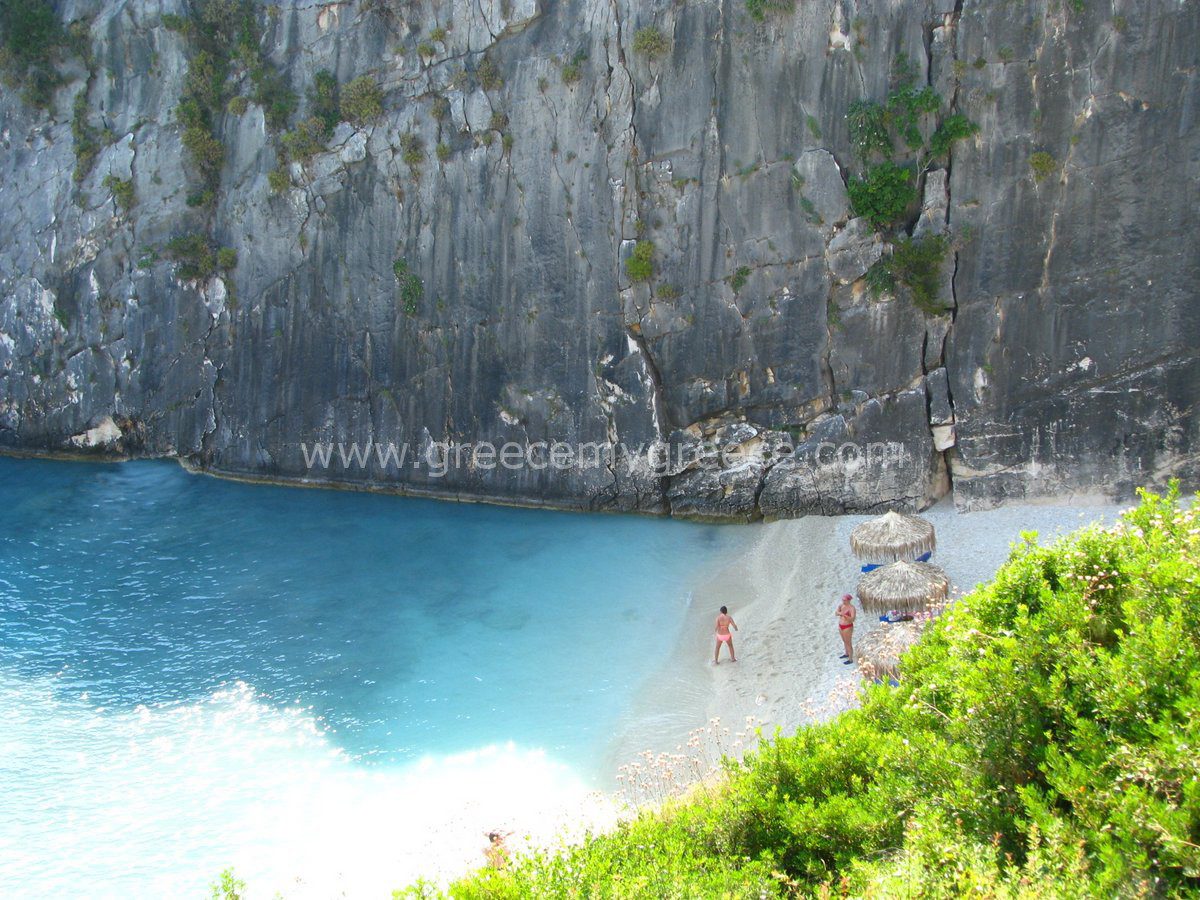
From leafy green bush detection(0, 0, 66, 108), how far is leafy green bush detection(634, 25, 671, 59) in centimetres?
1770

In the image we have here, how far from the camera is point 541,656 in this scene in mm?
14391

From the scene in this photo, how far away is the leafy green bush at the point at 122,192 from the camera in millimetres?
25328

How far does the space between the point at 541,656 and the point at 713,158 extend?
1039 centimetres

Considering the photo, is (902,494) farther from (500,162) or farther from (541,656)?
(500,162)

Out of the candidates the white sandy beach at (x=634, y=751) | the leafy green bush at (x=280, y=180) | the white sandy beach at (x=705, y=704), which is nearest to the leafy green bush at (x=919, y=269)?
the white sandy beach at (x=705, y=704)

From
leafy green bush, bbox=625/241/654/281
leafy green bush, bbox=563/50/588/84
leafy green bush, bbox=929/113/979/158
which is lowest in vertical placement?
leafy green bush, bbox=625/241/654/281

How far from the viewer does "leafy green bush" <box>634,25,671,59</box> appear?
18.6 metres

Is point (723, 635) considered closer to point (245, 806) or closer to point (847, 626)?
point (847, 626)

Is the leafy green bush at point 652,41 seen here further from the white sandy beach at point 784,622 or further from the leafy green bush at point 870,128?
the white sandy beach at point 784,622

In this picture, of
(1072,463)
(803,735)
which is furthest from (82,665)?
(1072,463)

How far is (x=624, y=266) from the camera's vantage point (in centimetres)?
1947

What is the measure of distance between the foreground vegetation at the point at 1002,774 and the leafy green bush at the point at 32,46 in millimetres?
27653

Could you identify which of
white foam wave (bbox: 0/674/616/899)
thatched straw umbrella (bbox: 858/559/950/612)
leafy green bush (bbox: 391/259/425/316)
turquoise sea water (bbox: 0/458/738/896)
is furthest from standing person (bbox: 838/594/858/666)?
leafy green bush (bbox: 391/259/425/316)

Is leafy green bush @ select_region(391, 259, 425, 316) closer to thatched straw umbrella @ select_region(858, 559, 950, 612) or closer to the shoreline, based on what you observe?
the shoreline
